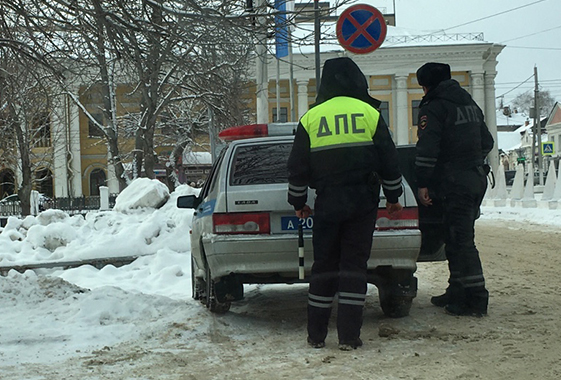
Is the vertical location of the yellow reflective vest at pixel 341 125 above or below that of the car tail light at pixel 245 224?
above

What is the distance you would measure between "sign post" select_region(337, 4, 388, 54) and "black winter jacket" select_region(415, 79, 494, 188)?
3.56 m

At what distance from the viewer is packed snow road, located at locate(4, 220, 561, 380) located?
14.0 ft

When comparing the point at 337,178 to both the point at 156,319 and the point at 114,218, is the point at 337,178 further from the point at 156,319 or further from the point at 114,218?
the point at 114,218

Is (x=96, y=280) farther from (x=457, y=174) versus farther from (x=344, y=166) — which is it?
(x=344, y=166)

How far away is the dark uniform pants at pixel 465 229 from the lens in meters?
5.91

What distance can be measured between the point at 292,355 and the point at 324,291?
0.53m

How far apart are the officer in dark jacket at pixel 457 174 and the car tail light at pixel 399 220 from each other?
526 millimetres

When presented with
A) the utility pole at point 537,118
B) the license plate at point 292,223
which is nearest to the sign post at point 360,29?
the license plate at point 292,223

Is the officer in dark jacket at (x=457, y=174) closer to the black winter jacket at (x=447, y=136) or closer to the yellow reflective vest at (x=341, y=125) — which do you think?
the black winter jacket at (x=447, y=136)

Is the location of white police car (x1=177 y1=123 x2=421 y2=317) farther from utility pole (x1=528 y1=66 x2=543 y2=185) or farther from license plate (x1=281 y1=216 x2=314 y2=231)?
utility pole (x1=528 y1=66 x2=543 y2=185)

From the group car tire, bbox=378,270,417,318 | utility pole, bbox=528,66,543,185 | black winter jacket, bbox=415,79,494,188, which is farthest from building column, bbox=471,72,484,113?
car tire, bbox=378,270,417,318

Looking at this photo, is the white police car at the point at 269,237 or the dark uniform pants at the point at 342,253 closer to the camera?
the dark uniform pants at the point at 342,253

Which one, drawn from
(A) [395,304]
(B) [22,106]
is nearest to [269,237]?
(A) [395,304]

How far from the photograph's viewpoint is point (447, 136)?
607 centimetres
